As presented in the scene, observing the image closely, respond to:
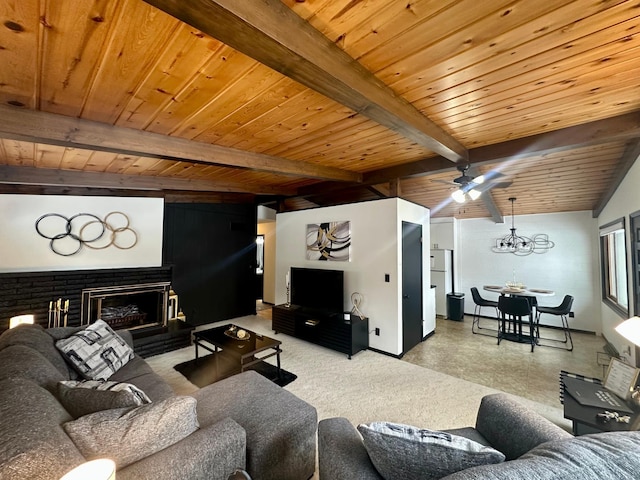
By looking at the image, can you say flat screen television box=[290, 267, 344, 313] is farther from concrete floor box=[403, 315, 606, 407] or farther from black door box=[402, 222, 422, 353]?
concrete floor box=[403, 315, 606, 407]

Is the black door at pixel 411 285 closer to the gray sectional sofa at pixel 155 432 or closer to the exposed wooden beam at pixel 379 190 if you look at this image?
the exposed wooden beam at pixel 379 190

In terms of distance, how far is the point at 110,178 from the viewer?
142 inches

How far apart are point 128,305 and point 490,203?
647 centimetres

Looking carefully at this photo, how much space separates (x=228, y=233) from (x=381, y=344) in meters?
3.85

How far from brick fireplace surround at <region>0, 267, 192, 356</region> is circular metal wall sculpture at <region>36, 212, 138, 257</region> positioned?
1.15 ft

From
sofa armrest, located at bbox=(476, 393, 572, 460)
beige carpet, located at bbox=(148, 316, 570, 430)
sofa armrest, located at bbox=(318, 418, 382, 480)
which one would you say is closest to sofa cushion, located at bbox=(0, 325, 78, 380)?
beige carpet, located at bbox=(148, 316, 570, 430)

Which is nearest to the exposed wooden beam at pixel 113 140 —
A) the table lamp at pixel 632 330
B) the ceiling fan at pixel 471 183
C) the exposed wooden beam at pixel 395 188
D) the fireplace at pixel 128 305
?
the exposed wooden beam at pixel 395 188

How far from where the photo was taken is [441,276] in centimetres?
627

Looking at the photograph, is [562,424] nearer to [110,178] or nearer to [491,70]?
[491,70]

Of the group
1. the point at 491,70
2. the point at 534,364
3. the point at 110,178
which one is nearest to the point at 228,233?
the point at 110,178

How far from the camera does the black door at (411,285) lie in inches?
158

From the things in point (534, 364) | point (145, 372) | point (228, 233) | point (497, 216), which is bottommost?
point (534, 364)

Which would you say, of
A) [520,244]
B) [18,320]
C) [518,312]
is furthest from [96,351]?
[520,244]

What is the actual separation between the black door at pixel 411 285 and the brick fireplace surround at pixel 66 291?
130 inches
